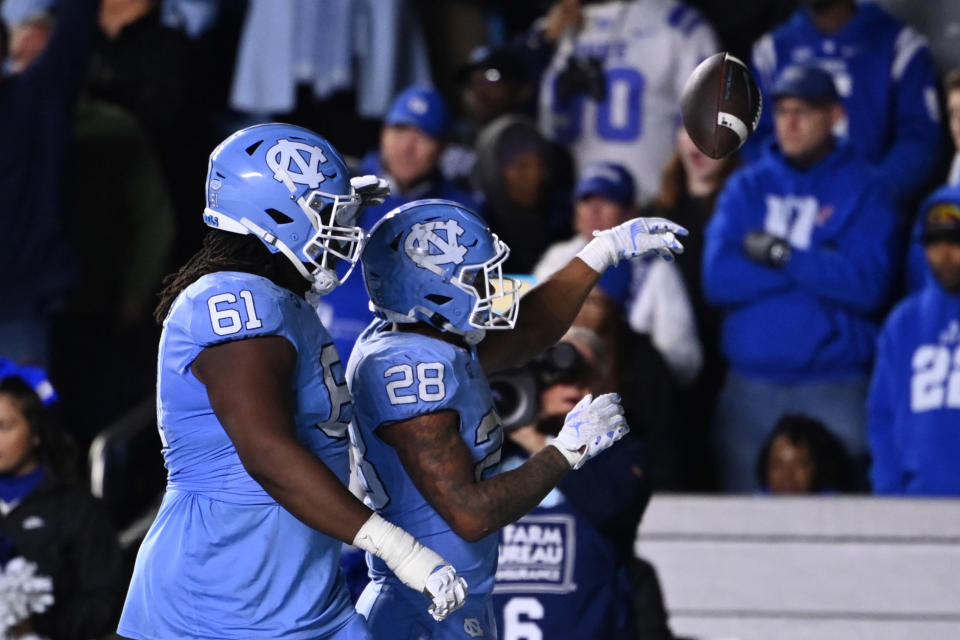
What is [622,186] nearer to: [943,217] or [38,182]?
[943,217]

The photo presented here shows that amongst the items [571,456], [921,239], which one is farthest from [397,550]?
[921,239]

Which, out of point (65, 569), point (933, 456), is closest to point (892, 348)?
point (933, 456)

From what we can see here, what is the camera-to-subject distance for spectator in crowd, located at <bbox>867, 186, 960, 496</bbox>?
5.59 m

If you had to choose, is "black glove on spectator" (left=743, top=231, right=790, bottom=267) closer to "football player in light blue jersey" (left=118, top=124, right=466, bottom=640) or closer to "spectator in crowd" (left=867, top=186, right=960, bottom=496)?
"spectator in crowd" (left=867, top=186, right=960, bottom=496)

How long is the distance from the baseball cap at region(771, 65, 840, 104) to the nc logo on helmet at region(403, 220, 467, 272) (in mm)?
2973

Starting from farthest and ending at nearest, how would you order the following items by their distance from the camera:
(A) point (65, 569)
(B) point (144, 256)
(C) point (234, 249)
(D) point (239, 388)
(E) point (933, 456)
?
1. (B) point (144, 256)
2. (E) point (933, 456)
3. (A) point (65, 569)
4. (C) point (234, 249)
5. (D) point (239, 388)

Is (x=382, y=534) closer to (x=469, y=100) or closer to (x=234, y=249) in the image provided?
(x=234, y=249)

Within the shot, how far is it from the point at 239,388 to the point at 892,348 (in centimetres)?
347

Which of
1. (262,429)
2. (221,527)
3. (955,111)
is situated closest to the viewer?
(262,429)

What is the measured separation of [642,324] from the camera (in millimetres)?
6086

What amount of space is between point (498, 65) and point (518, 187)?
24.1 inches

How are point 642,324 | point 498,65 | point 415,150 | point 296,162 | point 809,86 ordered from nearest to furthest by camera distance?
1. point 296,162
2. point 809,86
3. point 642,324
4. point 415,150
5. point 498,65

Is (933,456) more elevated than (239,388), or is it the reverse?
(239,388)

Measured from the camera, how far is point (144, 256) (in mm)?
6660
